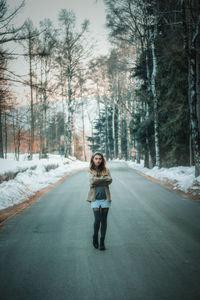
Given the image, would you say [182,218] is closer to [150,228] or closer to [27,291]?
[150,228]

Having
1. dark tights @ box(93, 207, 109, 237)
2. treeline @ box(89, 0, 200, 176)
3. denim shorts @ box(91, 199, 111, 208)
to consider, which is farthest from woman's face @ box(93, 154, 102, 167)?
Answer: treeline @ box(89, 0, 200, 176)

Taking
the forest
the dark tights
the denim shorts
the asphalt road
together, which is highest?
the forest

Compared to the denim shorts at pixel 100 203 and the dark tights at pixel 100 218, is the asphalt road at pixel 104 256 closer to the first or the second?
the dark tights at pixel 100 218

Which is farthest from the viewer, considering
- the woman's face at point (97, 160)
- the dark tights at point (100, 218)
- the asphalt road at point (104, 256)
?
the woman's face at point (97, 160)

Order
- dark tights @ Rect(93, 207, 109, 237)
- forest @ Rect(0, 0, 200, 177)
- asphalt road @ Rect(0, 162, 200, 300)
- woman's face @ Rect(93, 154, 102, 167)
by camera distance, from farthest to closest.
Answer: forest @ Rect(0, 0, 200, 177)
woman's face @ Rect(93, 154, 102, 167)
dark tights @ Rect(93, 207, 109, 237)
asphalt road @ Rect(0, 162, 200, 300)

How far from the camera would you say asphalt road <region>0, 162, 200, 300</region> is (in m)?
3.06

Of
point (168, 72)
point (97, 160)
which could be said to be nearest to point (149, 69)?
point (168, 72)

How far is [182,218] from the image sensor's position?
20.9 ft

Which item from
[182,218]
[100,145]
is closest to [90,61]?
[182,218]

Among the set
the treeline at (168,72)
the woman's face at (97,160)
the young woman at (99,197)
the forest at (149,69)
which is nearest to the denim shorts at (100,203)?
the young woman at (99,197)

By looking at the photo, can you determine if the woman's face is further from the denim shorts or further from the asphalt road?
the asphalt road

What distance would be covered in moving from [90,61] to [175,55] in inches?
627

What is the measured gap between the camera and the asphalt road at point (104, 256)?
3.06m

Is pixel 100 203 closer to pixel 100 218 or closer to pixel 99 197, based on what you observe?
pixel 99 197
